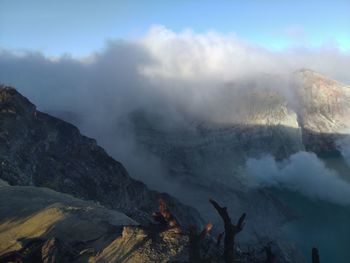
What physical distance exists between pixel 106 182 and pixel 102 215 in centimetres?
5375

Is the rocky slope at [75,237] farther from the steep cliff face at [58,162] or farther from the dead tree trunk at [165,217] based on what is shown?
the steep cliff face at [58,162]

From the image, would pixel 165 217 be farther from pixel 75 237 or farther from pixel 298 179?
pixel 298 179

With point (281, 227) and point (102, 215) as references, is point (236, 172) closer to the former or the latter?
point (281, 227)

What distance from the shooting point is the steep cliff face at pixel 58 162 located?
196 feet

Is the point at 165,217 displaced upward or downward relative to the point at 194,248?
upward

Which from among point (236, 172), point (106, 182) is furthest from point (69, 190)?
point (236, 172)

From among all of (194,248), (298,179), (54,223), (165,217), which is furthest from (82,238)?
(298,179)

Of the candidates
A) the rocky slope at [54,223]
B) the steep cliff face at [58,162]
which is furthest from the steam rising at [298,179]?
the rocky slope at [54,223]

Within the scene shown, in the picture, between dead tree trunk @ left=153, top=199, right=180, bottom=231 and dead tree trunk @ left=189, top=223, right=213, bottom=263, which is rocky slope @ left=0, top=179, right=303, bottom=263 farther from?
dead tree trunk @ left=189, top=223, right=213, bottom=263

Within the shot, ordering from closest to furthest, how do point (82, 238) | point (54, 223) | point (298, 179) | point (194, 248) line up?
point (194, 248) → point (82, 238) → point (54, 223) → point (298, 179)

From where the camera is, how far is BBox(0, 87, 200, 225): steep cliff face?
59641mm

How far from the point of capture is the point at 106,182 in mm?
81188

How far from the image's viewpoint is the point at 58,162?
233 feet

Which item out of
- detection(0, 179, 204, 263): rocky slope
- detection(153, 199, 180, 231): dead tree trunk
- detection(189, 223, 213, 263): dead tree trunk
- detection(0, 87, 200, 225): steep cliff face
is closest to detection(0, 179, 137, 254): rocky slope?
detection(0, 179, 204, 263): rocky slope
